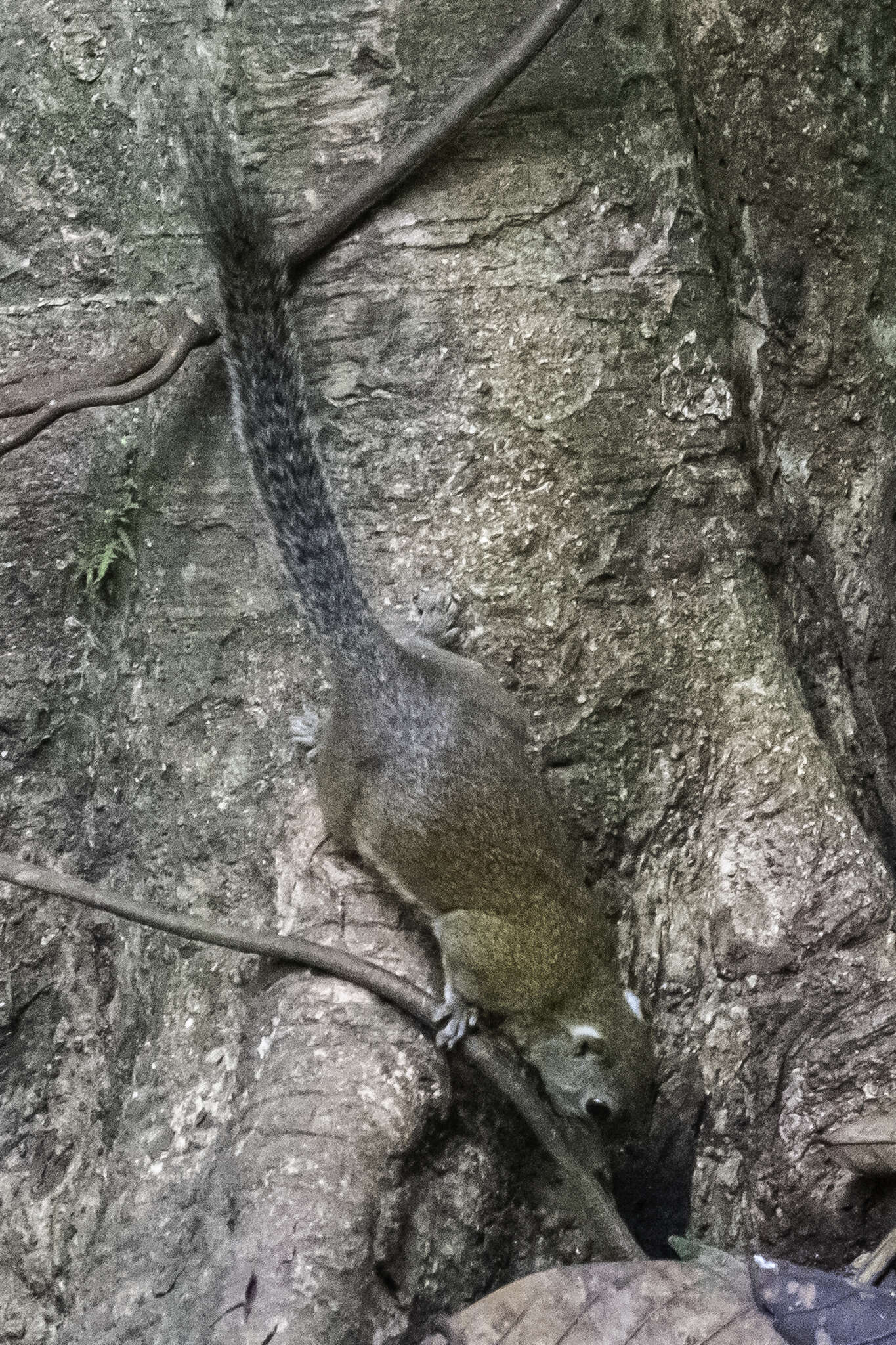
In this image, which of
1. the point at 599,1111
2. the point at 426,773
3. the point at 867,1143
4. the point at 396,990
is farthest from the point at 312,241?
the point at 867,1143

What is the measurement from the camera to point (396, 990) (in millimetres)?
2467

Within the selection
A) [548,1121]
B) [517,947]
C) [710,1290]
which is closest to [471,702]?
[517,947]

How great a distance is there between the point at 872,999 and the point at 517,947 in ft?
2.23

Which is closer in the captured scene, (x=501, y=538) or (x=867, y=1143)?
(x=867, y=1143)

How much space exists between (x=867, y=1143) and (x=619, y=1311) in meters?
0.66

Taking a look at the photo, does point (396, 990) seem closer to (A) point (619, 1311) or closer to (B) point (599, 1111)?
(B) point (599, 1111)

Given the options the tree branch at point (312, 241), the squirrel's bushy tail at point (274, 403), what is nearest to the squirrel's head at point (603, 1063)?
the squirrel's bushy tail at point (274, 403)

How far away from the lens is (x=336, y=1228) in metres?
2.20

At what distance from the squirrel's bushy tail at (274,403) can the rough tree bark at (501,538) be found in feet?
0.36

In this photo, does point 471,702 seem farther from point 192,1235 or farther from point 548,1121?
point 192,1235

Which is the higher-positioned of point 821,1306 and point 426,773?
point 426,773

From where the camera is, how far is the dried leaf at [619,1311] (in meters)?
1.89

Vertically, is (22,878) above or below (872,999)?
above

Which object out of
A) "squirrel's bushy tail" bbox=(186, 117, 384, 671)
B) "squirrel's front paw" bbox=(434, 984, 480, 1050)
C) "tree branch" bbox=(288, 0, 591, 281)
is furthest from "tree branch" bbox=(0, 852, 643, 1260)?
"tree branch" bbox=(288, 0, 591, 281)
